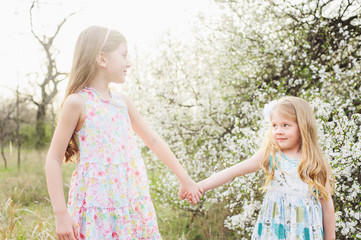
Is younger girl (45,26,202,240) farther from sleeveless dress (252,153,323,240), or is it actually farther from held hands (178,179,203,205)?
sleeveless dress (252,153,323,240)

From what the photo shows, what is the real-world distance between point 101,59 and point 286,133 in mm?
1097

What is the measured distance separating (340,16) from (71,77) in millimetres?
3136

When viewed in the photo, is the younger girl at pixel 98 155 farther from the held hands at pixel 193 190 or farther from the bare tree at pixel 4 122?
the bare tree at pixel 4 122

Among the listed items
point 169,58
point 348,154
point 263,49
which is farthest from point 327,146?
point 169,58

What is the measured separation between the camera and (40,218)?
3.16m

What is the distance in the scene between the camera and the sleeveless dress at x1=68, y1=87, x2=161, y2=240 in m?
1.72

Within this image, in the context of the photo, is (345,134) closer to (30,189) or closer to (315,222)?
(315,222)

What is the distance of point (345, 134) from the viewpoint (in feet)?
9.20

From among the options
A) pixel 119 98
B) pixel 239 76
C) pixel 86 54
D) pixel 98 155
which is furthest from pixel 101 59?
pixel 239 76

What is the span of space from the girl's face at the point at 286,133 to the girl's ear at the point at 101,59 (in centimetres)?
100

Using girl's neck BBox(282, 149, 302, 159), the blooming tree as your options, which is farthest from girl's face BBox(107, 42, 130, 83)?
the blooming tree

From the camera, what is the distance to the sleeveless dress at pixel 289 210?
6.44ft

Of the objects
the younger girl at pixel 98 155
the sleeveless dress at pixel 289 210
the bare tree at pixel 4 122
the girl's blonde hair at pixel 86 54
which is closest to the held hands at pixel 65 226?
the younger girl at pixel 98 155

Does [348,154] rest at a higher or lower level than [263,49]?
lower
